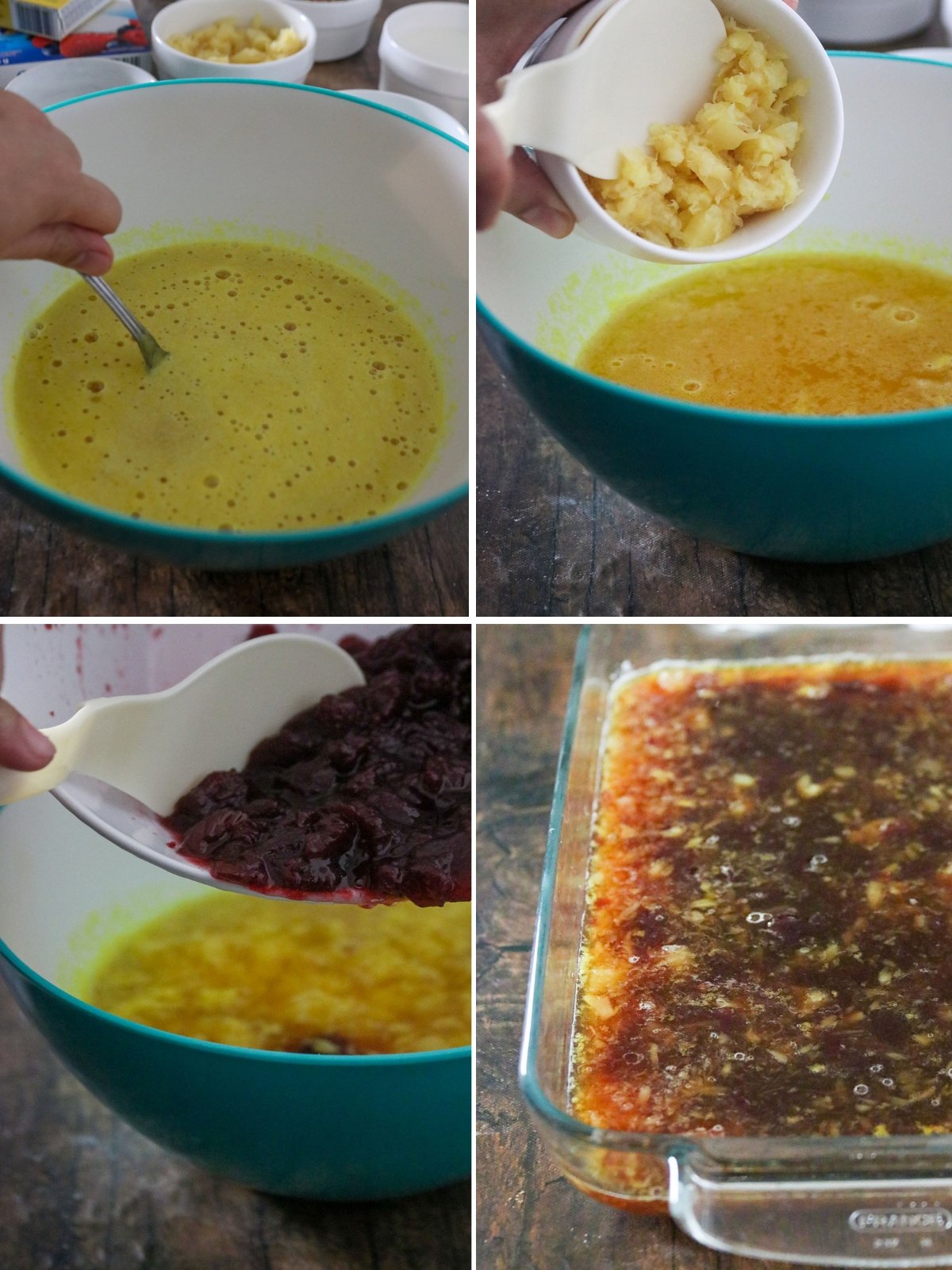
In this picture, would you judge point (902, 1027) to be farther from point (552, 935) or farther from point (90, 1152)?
point (90, 1152)

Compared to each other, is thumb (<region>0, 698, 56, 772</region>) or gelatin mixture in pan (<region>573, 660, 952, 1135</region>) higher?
thumb (<region>0, 698, 56, 772</region>)

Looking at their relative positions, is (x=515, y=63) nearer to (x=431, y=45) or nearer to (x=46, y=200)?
Answer: (x=46, y=200)

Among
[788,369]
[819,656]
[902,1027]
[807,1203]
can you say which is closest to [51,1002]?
[807,1203]

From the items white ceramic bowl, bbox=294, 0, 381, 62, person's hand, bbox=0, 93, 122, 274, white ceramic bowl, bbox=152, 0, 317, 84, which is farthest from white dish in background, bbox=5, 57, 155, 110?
person's hand, bbox=0, 93, 122, 274

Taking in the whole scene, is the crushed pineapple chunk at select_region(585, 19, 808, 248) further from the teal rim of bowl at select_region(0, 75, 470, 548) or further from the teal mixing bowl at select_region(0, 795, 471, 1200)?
the teal mixing bowl at select_region(0, 795, 471, 1200)

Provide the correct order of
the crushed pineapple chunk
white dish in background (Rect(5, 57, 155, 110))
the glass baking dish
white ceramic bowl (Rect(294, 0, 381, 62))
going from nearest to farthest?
the glass baking dish → the crushed pineapple chunk → white dish in background (Rect(5, 57, 155, 110)) → white ceramic bowl (Rect(294, 0, 381, 62))

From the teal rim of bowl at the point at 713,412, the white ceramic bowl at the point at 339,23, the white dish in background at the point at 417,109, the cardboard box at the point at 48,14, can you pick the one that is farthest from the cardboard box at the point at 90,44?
the teal rim of bowl at the point at 713,412

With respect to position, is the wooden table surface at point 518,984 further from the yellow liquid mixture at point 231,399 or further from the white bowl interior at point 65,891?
the yellow liquid mixture at point 231,399
